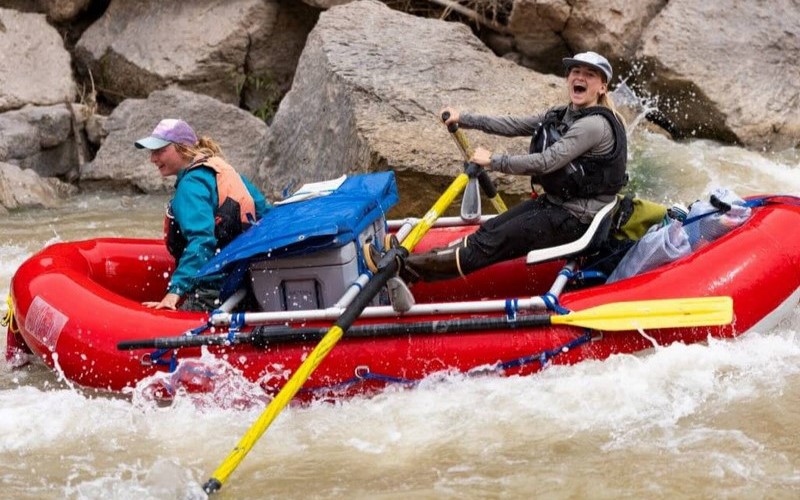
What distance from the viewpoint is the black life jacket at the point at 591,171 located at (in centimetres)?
507

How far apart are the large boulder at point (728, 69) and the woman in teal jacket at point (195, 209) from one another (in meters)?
5.04

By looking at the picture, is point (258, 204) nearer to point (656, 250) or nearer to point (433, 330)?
point (433, 330)

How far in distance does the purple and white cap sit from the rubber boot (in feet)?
3.90

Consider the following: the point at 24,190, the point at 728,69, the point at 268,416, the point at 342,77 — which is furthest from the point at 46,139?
the point at 268,416

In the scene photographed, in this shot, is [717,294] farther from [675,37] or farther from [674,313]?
[675,37]

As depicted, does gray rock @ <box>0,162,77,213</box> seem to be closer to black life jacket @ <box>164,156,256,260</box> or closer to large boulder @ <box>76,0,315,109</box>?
large boulder @ <box>76,0,315,109</box>

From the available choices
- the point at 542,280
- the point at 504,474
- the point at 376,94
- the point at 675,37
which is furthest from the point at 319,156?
the point at 504,474

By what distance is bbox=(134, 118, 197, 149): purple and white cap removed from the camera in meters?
5.29

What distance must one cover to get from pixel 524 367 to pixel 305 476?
3.46 ft

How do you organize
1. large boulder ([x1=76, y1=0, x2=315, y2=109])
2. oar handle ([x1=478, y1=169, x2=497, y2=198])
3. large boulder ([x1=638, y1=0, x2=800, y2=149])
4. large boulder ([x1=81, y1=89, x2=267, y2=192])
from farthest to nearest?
large boulder ([x1=76, y1=0, x2=315, y2=109]) < large boulder ([x1=81, y1=89, x2=267, y2=192]) < large boulder ([x1=638, y1=0, x2=800, y2=149]) < oar handle ([x1=478, y1=169, x2=497, y2=198])

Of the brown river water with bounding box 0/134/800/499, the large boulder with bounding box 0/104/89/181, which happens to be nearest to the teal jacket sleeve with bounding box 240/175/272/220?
the brown river water with bounding box 0/134/800/499

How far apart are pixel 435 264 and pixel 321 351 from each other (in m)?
1.05

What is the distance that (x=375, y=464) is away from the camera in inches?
174

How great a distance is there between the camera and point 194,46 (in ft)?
34.2
